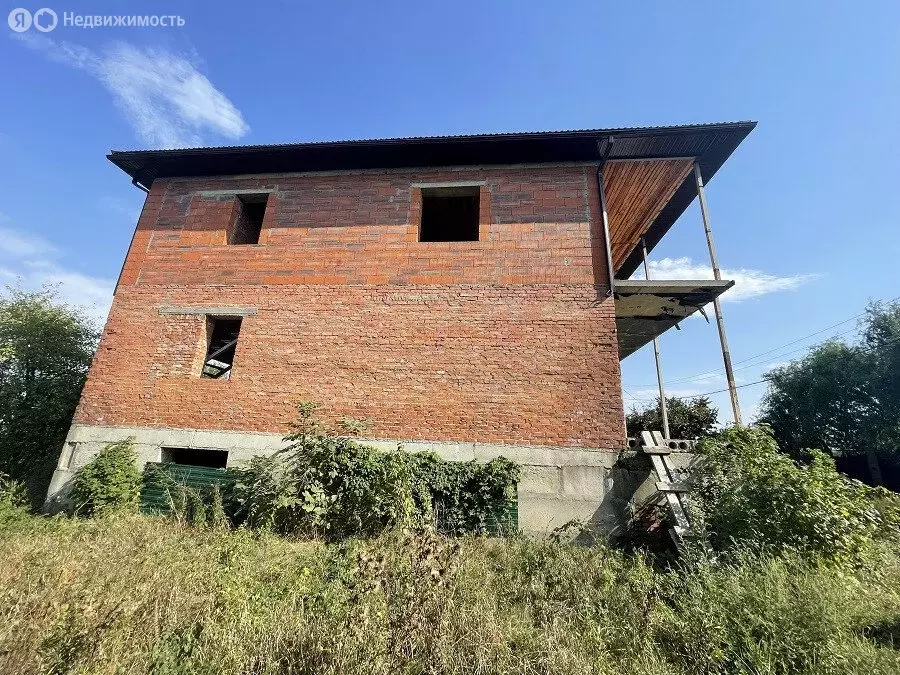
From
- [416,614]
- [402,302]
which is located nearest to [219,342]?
[402,302]

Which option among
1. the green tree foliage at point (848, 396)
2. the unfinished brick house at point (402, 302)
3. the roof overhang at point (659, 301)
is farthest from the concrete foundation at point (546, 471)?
the green tree foliage at point (848, 396)

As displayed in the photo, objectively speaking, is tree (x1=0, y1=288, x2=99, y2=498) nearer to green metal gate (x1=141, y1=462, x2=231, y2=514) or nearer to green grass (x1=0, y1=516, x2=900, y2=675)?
green metal gate (x1=141, y1=462, x2=231, y2=514)

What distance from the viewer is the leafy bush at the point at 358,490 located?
20.4 feet

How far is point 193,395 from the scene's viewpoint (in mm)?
8023

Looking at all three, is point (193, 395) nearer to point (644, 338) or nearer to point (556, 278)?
point (556, 278)

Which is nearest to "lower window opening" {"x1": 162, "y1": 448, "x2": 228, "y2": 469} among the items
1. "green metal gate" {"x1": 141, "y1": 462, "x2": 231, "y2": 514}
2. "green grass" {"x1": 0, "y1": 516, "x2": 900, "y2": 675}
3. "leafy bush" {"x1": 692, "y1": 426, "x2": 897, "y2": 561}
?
"green metal gate" {"x1": 141, "y1": 462, "x2": 231, "y2": 514}

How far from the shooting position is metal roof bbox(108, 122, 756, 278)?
8.30m

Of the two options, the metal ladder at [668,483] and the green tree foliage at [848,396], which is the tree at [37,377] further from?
the green tree foliage at [848,396]

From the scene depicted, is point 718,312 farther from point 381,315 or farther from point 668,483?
point 381,315

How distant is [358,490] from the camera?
20.9 feet

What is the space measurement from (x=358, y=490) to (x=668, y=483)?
4.72m

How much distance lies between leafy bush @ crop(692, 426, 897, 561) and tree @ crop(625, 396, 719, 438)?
448 inches

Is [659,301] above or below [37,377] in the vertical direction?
above

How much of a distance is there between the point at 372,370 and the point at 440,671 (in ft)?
18.6
